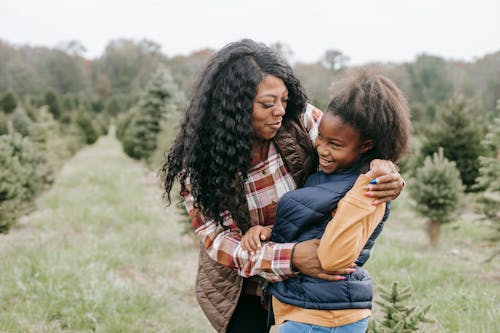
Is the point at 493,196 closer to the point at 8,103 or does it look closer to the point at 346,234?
the point at 346,234

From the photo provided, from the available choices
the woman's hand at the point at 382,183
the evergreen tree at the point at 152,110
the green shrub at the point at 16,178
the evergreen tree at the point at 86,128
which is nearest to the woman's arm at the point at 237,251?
the woman's hand at the point at 382,183

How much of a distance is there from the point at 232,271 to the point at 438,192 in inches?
242

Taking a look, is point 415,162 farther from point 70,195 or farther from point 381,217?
point 381,217

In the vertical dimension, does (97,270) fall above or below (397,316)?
below

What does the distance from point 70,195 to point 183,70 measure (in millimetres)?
38803

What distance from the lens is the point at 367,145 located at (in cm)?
199

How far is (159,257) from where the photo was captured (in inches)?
256

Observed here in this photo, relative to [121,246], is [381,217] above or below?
above

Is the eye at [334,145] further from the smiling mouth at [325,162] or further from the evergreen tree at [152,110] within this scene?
the evergreen tree at [152,110]

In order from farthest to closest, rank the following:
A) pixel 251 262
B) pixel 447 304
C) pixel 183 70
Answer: pixel 183 70 → pixel 447 304 → pixel 251 262

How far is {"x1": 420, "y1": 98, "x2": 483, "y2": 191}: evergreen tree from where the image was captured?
11.4m

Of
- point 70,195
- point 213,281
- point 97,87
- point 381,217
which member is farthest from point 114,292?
point 97,87

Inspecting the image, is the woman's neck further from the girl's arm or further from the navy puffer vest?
the girl's arm

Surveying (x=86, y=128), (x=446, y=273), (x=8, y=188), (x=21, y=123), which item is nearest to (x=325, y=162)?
(x=446, y=273)
